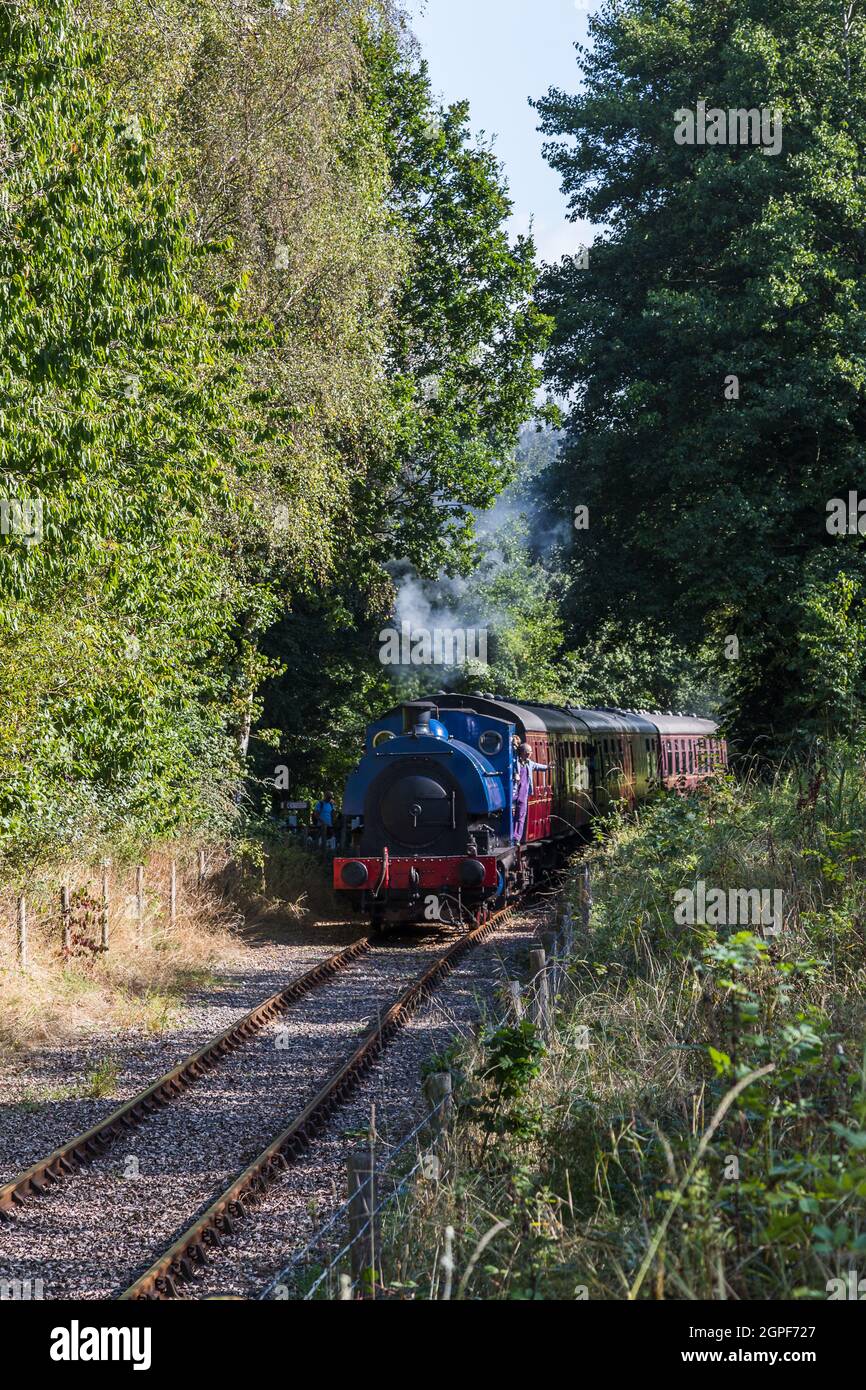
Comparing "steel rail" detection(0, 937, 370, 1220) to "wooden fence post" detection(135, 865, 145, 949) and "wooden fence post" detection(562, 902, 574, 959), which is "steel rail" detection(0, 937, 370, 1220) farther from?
"wooden fence post" detection(562, 902, 574, 959)

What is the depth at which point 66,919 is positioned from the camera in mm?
13469

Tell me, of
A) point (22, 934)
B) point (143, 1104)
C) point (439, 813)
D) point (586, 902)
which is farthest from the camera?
point (439, 813)

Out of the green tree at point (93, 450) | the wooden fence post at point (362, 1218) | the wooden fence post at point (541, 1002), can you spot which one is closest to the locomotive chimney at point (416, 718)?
the green tree at point (93, 450)

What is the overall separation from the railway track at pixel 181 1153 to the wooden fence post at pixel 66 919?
2.42m

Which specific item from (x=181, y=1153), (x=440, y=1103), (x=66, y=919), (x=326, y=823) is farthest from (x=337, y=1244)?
(x=326, y=823)

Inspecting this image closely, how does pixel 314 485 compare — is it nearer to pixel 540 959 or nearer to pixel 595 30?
pixel 540 959

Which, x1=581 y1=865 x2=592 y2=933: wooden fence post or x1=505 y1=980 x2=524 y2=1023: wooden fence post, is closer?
x1=505 y1=980 x2=524 y2=1023: wooden fence post

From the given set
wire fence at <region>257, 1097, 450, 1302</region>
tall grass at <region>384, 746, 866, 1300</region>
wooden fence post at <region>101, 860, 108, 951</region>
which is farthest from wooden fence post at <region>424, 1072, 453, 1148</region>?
wooden fence post at <region>101, 860, 108, 951</region>

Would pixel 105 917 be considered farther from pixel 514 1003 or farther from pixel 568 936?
pixel 514 1003

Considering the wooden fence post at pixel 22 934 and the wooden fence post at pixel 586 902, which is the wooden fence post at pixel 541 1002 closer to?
the wooden fence post at pixel 586 902

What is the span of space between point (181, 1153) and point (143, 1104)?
0.97 m

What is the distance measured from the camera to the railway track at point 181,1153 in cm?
651

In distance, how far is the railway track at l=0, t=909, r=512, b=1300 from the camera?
6.51 meters
